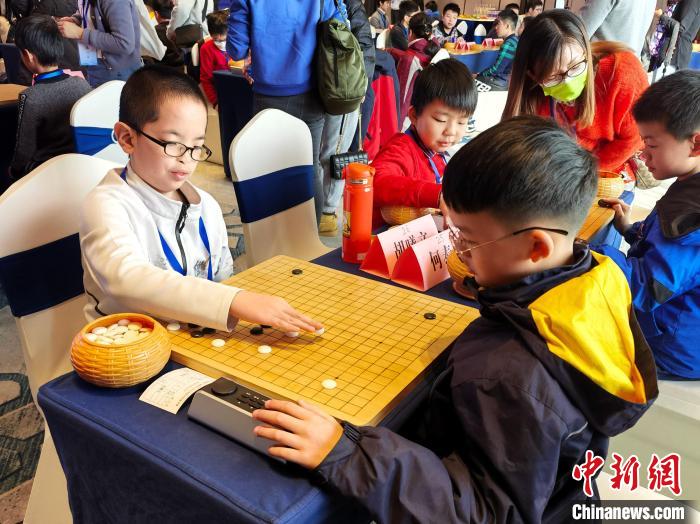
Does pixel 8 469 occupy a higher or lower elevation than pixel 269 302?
lower

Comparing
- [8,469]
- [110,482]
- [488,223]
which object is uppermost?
[488,223]

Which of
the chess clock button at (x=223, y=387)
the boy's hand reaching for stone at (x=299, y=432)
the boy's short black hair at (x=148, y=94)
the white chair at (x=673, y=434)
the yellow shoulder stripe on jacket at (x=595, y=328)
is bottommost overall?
the white chair at (x=673, y=434)

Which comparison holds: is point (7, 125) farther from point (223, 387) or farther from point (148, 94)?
point (223, 387)

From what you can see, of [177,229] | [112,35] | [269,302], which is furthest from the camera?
[112,35]

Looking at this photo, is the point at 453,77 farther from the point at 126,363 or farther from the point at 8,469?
→ the point at 8,469

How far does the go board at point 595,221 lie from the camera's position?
1601mm

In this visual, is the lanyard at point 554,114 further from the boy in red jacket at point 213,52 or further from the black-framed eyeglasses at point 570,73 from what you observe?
the boy in red jacket at point 213,52

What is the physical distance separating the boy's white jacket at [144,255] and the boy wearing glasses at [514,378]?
1.09 ft

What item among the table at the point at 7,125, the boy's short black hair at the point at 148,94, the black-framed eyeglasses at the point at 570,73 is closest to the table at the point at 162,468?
the boy's short black hair at the point at 148,94

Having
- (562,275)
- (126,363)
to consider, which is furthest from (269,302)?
(562,275)

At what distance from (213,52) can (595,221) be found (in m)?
3.50

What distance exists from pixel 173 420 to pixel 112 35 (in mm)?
3150

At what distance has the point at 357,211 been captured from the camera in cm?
139

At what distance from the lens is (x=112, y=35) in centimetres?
329
